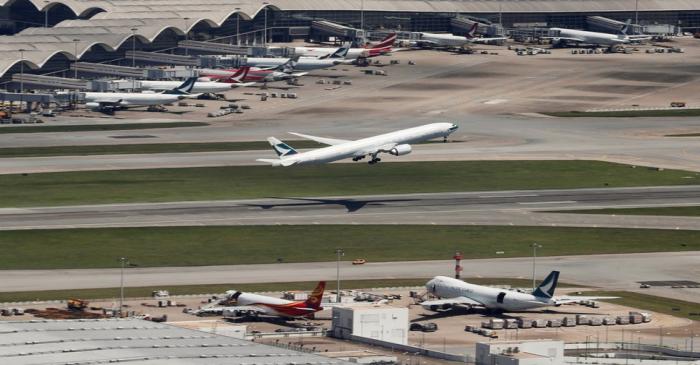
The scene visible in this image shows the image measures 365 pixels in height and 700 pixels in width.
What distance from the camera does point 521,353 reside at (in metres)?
137

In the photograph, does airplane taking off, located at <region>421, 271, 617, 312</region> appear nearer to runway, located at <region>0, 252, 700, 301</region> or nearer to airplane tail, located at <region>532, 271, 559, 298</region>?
airplane tail, located at <region>532, 271, 559, 298</region>

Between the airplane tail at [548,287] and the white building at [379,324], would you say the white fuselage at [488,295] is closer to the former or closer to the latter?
the airplane tail at [548,287]

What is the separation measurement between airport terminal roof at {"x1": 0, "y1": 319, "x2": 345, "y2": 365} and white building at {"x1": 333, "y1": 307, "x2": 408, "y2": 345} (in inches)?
1441

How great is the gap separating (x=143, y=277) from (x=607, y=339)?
49.0 m

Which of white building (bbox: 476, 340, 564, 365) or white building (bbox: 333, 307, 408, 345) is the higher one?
white building (bbox: 476, 340, 564, 365)

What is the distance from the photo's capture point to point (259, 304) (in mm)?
163875

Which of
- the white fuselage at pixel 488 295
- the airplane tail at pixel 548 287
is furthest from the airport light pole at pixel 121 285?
the airplane tail at pixel 548 287

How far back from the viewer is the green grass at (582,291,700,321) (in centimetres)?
17300

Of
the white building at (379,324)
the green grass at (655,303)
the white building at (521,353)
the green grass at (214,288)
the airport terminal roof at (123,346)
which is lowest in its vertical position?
the green grass at (214,288)

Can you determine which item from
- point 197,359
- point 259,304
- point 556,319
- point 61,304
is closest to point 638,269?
point 556,319

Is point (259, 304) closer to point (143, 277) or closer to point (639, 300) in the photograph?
point (143, 277)

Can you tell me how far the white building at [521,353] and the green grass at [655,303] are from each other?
33438mm

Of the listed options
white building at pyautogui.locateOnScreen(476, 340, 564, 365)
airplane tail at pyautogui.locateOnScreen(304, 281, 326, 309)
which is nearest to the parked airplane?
airplane tail at pyautogui.locateOnScreen(304, 281, 326, 309)

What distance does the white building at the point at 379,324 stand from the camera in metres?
153
